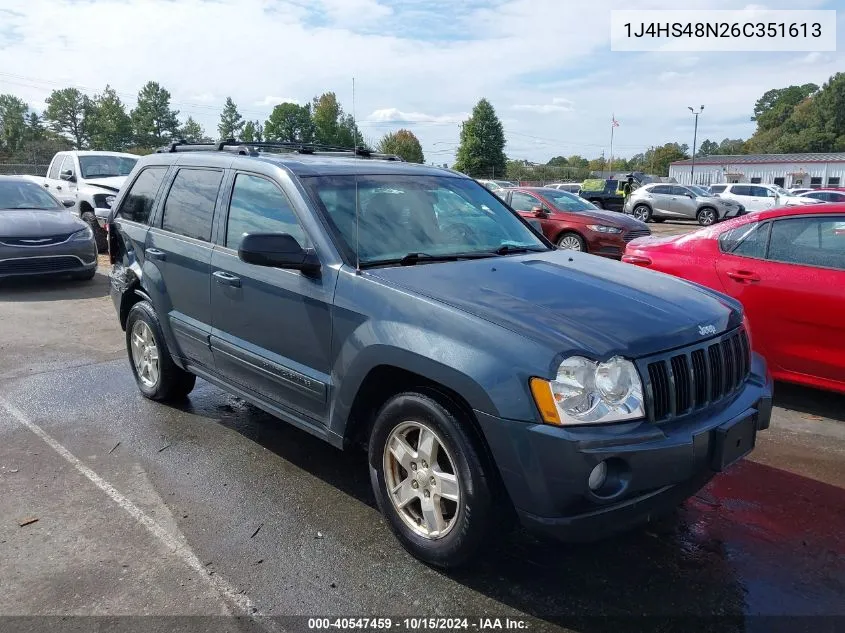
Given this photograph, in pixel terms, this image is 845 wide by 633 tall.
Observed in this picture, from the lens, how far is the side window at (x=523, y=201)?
1394 centimetres

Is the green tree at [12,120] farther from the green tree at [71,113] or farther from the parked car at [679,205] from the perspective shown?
the parked car at [679,205]

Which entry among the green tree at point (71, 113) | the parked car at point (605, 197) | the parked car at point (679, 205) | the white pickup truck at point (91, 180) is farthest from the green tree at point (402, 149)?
the green tree at point (71, 113)

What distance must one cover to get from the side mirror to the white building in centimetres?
6218

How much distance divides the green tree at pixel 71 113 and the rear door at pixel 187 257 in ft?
269

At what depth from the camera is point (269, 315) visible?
382cm

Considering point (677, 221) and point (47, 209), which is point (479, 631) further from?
point (677, 221)

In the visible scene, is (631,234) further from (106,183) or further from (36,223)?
(106,183)

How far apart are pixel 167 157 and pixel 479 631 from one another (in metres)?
3.95

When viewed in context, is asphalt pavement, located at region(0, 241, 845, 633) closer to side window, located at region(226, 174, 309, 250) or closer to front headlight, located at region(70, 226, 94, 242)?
side window, located at region(226, 174, 309, 250)

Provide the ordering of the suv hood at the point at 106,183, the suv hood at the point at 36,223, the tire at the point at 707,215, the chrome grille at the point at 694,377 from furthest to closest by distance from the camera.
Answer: the tire at the point at 707,215 → the suv hood at the point at 106,183 → the suv hood at the point at 36,223 → the chrome grille at the point at 694,377

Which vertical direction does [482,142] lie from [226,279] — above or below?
above

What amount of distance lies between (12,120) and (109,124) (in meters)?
10.8

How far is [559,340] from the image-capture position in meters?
2.72

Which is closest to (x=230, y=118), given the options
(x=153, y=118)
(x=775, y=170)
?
(x=153, y=118)
